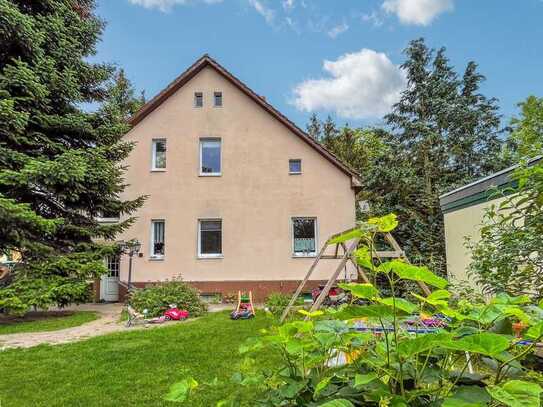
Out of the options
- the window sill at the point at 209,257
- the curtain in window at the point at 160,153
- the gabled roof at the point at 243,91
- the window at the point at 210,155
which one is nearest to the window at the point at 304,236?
the gabled roof at the point at 243,91

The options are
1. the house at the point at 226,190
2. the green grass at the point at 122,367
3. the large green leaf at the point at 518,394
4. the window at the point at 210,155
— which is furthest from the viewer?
the window at the point at 210,155

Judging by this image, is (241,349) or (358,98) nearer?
(241,349)

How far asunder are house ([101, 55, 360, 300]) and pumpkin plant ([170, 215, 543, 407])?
38.5 feet

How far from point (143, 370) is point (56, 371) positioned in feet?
4.06

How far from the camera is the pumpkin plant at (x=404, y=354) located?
0.75 meters

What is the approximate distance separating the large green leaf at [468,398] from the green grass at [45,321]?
955 centimetres

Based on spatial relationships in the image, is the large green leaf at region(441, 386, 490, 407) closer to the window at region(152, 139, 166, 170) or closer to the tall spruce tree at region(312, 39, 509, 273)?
the window at region(152, 139, 166, 170)

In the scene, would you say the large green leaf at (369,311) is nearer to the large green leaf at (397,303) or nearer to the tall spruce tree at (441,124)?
the large green leaf at (397,303)

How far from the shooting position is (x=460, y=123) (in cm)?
1614

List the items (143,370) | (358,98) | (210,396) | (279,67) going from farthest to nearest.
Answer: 1. (358,98)
2. (279,67)
3. (143,370)
4. (210,396)

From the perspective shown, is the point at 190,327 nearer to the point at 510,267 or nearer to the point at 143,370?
the point at 143,370

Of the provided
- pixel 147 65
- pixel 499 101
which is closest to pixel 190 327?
pixel 147 65

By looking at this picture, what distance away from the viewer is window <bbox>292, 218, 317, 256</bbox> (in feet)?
42.7

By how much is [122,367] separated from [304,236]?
8.74 meters
